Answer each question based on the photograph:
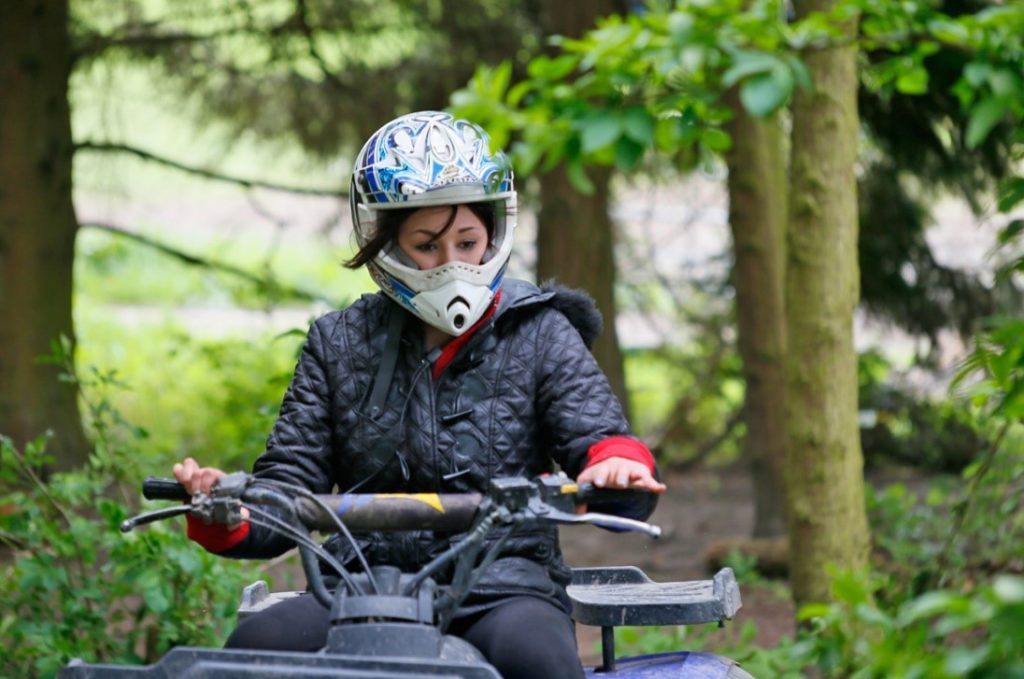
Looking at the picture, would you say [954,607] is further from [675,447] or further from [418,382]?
[675,447]

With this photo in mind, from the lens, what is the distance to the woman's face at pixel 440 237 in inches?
141

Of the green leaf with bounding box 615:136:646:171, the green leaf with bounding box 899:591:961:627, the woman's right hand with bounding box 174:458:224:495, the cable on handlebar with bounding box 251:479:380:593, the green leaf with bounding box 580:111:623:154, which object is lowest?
the green leaf with bounding box 899:591:961:627

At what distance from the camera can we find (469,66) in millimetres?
10156

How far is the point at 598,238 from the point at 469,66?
154cm

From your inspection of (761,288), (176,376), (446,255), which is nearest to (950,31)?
(446,255)

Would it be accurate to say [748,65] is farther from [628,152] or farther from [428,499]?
[428,499]

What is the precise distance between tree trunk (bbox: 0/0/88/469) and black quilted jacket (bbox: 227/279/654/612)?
5284 mm

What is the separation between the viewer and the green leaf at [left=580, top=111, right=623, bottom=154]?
8.88ft

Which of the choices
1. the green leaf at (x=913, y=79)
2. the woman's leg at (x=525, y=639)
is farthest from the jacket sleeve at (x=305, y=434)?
the green leaf at (x=913, y=79)

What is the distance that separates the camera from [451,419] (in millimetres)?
3596

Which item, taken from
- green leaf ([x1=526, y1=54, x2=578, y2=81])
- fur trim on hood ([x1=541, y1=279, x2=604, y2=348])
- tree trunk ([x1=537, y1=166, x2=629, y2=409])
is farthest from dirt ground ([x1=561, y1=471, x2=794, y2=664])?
green leaf ([x1=526, y1=54, x2=578, y2=81])

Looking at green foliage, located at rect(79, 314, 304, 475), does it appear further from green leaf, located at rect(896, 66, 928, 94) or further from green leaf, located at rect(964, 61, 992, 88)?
green leaf, located at rect(964, 61, 992, 88)

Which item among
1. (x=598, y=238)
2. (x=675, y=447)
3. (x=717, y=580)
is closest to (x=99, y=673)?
(x=717, y=580)

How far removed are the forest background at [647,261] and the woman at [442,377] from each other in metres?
0.28
